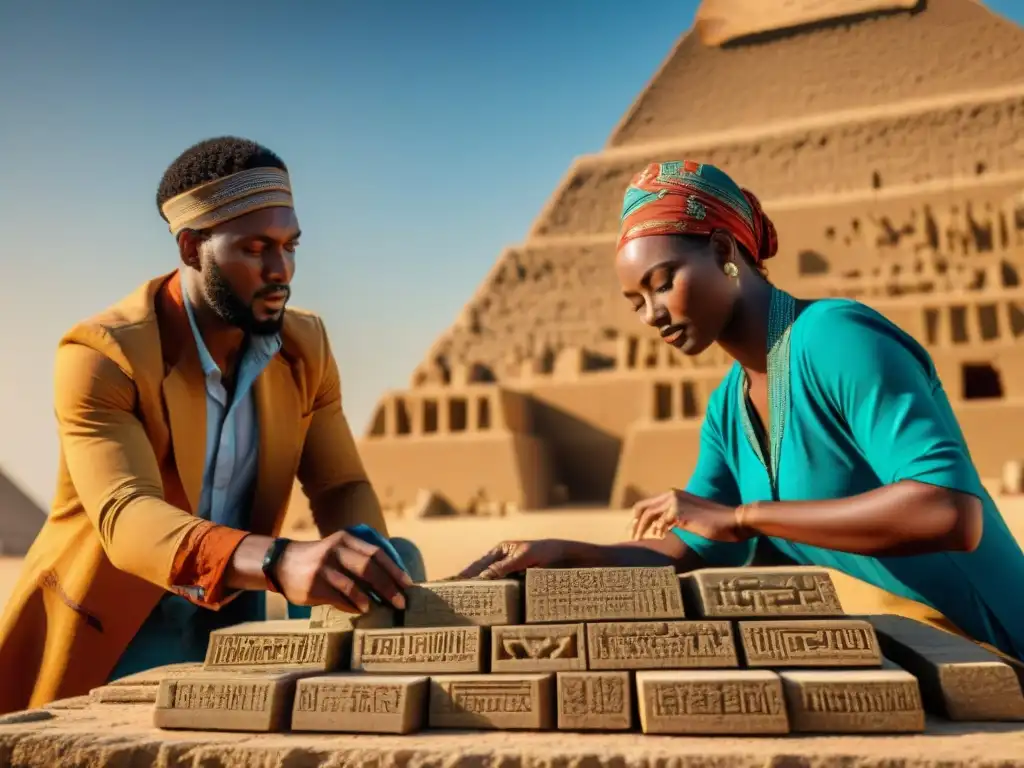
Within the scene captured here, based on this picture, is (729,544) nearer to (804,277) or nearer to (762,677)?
(762,677)

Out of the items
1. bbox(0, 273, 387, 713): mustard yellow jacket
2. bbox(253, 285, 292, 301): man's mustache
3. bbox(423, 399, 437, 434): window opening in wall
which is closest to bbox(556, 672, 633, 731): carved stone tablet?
bbox(0, 273, 387, 713): mustard yellow jacket

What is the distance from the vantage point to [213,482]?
2.83m

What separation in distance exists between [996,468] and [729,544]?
13645mm

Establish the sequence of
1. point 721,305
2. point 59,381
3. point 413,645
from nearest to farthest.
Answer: point 413,645 < point 721,305 < point 59,381

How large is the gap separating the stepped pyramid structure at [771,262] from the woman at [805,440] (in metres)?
13.5

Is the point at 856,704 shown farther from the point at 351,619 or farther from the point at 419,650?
the point at 351,619

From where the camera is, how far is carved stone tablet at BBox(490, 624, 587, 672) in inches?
72.3

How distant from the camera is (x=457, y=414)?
18.3m

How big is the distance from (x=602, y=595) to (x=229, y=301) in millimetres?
1414

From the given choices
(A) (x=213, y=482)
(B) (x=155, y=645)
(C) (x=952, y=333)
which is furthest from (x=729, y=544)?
(C) (x=952, y=333)

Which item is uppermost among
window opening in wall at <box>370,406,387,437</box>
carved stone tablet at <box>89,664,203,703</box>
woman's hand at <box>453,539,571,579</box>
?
window opening in wall at <box>370,406,387,437</box>

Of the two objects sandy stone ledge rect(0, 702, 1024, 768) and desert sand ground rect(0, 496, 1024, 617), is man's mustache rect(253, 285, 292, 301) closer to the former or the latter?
sandy stone ledge rect(0, 702, 1024, 768)

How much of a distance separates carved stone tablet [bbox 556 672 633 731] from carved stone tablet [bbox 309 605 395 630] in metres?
0.44

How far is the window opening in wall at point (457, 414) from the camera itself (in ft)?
59.6
